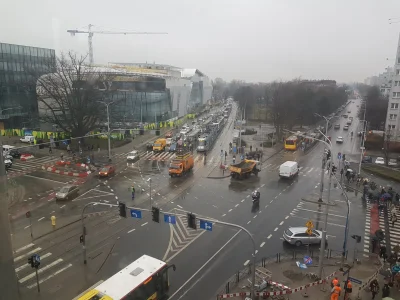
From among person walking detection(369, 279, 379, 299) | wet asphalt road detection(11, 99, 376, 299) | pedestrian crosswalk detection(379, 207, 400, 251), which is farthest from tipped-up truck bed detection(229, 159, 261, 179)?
person walking detection(369, 279, 379, 299)

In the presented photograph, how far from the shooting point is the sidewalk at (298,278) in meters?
16.1

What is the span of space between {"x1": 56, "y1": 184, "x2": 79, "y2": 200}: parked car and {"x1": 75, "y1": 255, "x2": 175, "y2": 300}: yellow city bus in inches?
659

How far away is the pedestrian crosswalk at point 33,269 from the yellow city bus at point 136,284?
4915 mm

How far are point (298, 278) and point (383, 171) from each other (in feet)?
104

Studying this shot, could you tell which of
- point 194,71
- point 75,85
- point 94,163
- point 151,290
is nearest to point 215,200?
point 151,290

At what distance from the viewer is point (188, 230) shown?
23891mm

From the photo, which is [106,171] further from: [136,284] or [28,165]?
[136,284]

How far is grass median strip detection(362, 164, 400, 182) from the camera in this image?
40.3 meters

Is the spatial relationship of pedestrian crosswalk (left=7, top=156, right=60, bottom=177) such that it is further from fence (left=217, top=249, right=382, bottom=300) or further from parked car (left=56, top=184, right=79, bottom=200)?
fence (left=217, top=249, right=382, bottom=300)

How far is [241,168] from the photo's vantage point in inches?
1510

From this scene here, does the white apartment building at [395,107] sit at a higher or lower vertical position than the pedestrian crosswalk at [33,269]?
higher

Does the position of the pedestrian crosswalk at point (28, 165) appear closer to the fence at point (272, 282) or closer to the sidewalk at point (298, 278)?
the fence at point (272, 282)

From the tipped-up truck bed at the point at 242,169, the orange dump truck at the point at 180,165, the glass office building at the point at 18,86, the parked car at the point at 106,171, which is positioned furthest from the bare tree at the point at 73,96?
the tipped-up truck bed at the point at 242,169

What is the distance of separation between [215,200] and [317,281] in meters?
14.9
